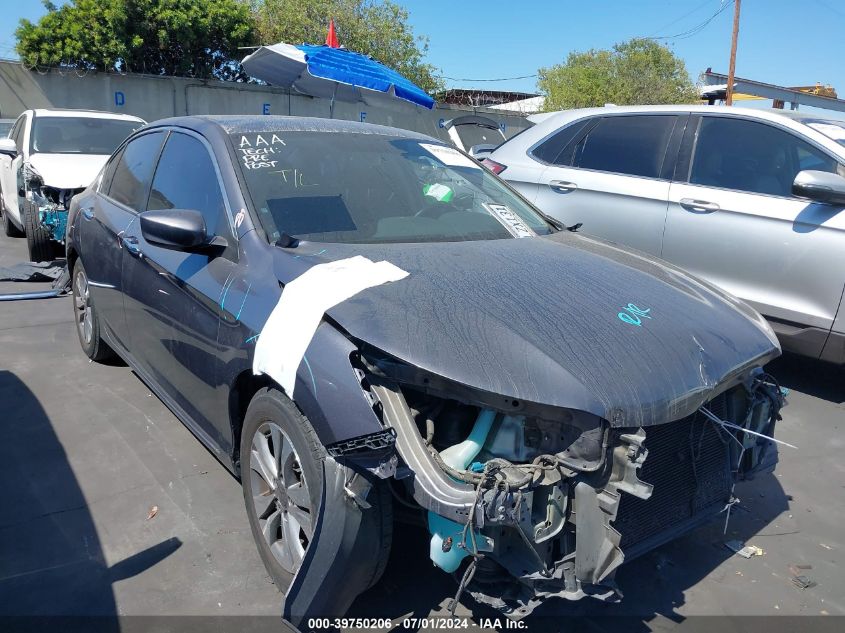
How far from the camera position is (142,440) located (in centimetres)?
364

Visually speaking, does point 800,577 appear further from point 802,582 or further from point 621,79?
point 621,79

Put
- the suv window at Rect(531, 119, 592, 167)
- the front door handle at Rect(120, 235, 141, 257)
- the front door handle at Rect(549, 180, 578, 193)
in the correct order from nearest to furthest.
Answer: the front door handle at Rect(120, 235, 141, 257)
the front door handle at Rect(549, 180, 578, 193)
the suv window at Rect(531, 119, 592, 167)

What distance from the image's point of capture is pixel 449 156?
3.70 m

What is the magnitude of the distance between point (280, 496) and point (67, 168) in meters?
6.31

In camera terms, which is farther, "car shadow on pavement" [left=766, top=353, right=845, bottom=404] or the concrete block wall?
the concrete block wall

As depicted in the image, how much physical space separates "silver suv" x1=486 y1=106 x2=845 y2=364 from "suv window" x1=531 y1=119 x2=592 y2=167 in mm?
11

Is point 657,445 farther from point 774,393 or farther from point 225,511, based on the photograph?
point 225,511

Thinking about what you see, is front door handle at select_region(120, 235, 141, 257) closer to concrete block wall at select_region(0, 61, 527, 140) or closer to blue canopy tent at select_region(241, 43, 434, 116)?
blue canopy tent at select_region(241, 43, 434, 116)

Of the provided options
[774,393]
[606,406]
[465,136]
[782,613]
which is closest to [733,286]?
[774,393]

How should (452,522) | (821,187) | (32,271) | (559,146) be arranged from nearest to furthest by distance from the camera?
1. (452,522)
2. (821,187)
3. (559,146)
4. (32,271)

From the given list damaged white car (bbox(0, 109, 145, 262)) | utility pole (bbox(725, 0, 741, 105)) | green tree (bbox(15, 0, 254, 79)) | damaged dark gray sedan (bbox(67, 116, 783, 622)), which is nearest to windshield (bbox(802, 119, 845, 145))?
damaged dark gray sedan (bbox(67, 116, 783, 622))

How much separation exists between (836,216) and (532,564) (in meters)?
3.40

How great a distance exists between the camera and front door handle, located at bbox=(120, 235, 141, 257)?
3.43m

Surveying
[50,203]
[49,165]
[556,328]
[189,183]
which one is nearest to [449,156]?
[189,183]
